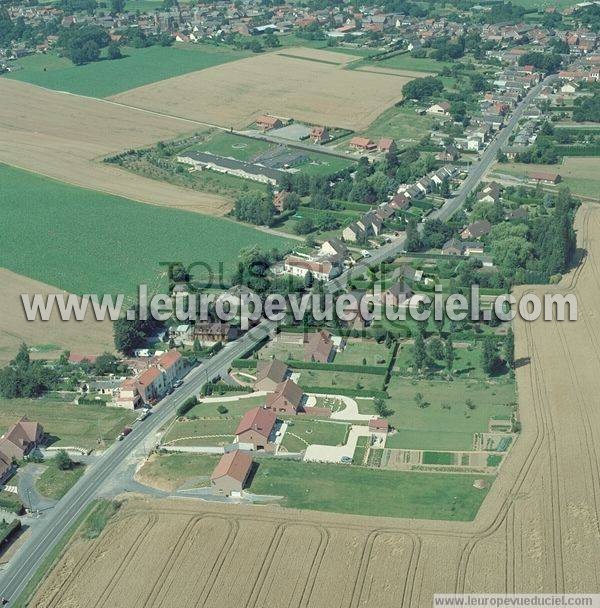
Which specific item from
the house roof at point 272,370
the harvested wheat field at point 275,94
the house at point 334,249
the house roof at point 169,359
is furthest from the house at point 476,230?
the harvested wheat field at point 275,94

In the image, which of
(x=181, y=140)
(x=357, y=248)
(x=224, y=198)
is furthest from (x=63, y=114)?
(x=357, y=248)

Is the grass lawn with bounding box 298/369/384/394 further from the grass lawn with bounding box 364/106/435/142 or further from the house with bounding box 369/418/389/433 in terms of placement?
the grass lawn with bounding box 364/106/435/142

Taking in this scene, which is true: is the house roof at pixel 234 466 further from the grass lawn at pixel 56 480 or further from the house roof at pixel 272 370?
the house roof at pixel 272 370

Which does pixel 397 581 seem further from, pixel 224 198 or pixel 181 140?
pixel 181 140

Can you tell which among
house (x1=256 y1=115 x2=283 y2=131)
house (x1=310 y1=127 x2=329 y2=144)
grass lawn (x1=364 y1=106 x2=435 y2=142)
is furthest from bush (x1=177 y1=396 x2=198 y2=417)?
house (x1=256 y1=115 x2=283 y2=131)

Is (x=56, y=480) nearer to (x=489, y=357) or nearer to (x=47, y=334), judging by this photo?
(x=47, y=334)

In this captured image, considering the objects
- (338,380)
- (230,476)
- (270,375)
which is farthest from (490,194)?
(230,476)
